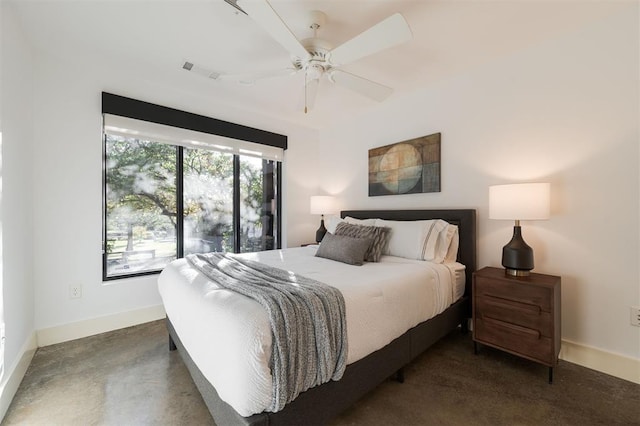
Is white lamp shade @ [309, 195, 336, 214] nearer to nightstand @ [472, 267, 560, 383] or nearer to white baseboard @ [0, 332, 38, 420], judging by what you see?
nightstand @ [472, 267, 560, 383]

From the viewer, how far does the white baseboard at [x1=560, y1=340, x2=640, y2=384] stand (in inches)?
72.8

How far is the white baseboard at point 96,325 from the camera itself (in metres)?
2.36

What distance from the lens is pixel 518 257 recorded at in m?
2.04

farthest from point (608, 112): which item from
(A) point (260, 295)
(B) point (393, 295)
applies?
(A) point (260, 295)

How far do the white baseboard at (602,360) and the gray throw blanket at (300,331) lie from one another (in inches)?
78.6

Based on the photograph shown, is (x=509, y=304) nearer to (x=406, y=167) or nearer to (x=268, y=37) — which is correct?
(x=406, y=167)

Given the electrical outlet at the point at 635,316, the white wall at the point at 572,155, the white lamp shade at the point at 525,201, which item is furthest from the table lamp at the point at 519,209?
the electrical outlet at the point at 635,316

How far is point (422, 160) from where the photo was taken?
3.03m

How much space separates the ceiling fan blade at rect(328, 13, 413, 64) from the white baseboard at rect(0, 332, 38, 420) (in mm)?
2858

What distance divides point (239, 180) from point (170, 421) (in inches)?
108

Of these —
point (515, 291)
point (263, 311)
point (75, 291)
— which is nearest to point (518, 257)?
point (515, 291)

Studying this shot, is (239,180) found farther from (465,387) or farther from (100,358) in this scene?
(465,387)

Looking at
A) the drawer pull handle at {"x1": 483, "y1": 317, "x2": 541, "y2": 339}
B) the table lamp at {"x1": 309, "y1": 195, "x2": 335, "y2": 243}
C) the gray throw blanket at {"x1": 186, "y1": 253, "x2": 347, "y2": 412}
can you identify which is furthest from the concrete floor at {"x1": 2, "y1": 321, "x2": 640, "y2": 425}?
the table lamp at {"x1": 309, "y1": 195, "x2": 335, "y2": 243}

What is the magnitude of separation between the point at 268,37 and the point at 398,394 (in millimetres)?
2688
